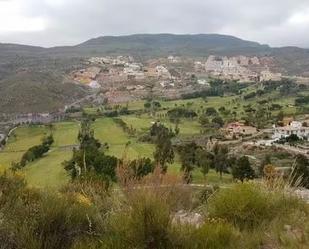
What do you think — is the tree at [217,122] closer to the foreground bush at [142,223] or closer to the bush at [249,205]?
the bush at [249,205]

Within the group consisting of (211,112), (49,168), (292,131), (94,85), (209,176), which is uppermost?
(209,176)

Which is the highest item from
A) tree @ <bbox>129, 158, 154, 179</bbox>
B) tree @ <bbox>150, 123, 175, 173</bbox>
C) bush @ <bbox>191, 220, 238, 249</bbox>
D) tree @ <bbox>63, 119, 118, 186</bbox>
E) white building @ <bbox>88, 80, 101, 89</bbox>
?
bush @ <bbox>191, 220, 238, 249</bbox>

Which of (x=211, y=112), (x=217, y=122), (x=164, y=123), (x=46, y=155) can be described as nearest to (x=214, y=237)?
(x=46, y=155)

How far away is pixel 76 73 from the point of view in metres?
172

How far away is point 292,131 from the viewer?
263ft

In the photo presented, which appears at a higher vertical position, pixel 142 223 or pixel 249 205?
pixel 142 223

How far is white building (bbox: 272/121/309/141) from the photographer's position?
79.0 meters

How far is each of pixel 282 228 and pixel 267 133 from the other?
246ft

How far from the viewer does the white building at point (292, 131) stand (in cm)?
7900

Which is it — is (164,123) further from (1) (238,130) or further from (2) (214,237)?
(2) (214,237)

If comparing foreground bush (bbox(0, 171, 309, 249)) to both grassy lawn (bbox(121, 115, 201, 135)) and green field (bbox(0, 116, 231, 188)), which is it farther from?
grassy lawn (bbox(121, 115, 201, 135))

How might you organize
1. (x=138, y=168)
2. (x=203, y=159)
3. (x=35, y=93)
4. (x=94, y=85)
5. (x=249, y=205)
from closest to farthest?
(x=249, y=205)
(x=138, y=168)
(x=203, y=159)
(x=35, y=93)
(x=94, y=85)

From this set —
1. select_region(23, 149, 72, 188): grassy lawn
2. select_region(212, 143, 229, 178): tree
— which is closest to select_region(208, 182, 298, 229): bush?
select_region(23, 149, 72, 188): grassy lawn

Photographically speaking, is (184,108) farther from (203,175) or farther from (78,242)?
(78,242)
